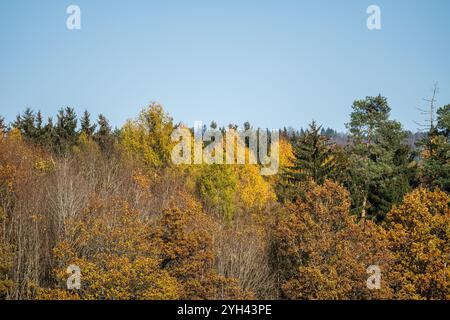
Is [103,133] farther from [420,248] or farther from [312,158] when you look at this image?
[420,248]

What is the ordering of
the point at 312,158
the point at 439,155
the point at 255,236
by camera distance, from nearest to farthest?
the point at 255,236 → the point at 312,158 → the point at 439,155

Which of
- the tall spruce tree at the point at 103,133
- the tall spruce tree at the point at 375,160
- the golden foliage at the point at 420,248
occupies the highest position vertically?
the tall spruce tree at the point at 103,133

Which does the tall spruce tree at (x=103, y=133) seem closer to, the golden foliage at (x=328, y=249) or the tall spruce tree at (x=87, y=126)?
the tall spruce tree at (x=87, y=126)

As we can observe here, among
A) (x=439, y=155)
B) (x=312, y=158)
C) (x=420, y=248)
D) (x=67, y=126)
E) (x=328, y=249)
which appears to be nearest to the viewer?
(x=328, y=249)

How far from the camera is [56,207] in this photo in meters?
28.7

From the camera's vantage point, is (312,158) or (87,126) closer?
(312,158)

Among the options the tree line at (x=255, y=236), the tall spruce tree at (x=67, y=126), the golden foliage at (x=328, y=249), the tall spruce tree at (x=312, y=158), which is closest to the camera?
the tree line at (x=255, y=236)

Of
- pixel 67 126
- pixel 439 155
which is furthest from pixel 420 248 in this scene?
pixel 67 126

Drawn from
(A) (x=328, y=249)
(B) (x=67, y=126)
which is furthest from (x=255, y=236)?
(B) (x=67, y=126)

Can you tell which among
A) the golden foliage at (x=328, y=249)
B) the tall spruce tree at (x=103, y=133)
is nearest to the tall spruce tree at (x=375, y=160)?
the golden foliage at (x=328, y=249)

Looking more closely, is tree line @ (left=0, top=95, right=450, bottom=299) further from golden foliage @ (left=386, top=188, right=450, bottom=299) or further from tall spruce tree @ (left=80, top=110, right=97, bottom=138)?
tall spruce tree @ (left=80, top=110, right=97, bottom=138)

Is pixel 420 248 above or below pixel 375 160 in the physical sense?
below
